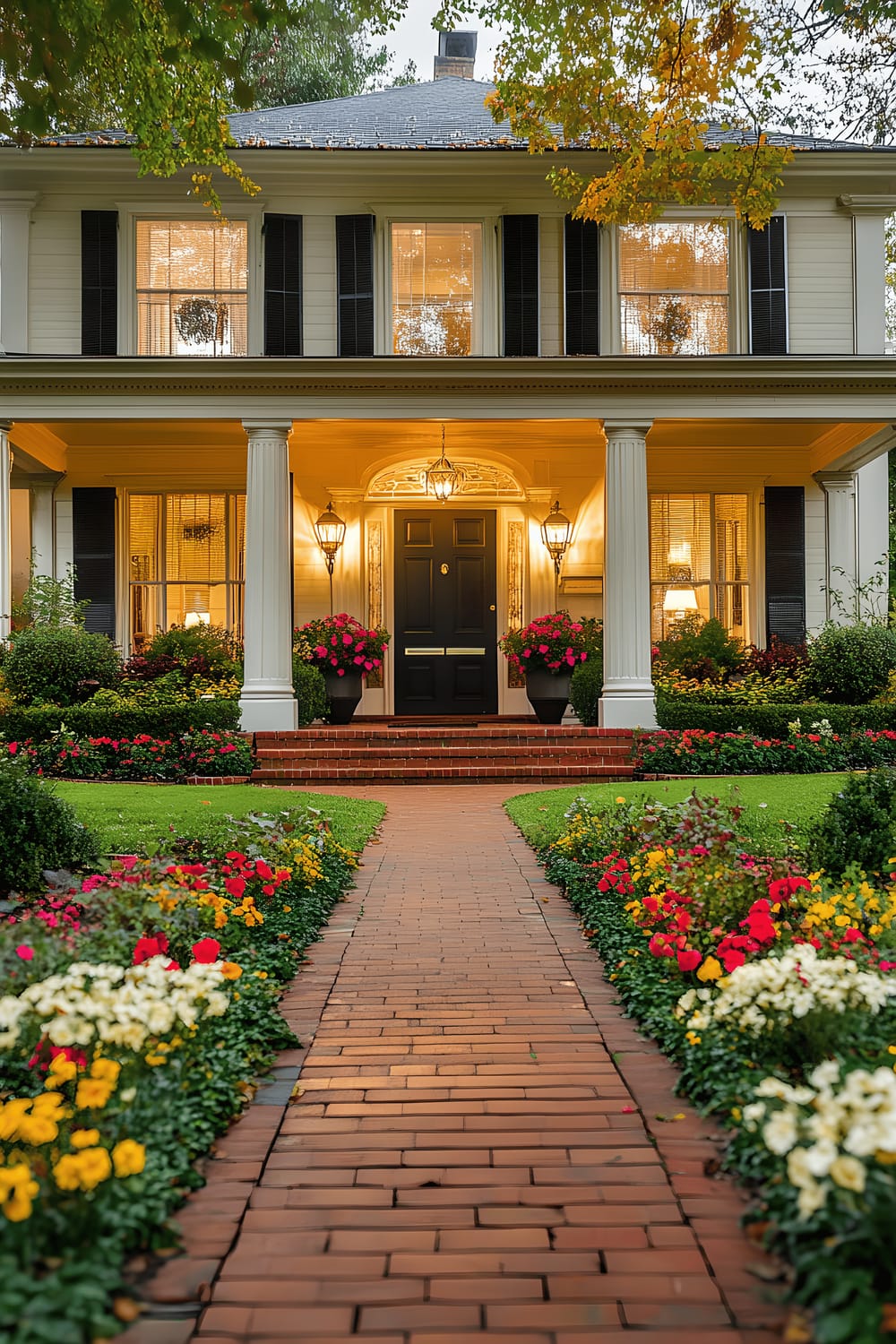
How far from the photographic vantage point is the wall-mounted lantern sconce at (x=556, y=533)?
1417cm

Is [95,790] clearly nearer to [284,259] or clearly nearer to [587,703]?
[587,703]

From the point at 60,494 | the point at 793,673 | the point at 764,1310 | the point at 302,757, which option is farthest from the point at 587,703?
the point at 764,1310

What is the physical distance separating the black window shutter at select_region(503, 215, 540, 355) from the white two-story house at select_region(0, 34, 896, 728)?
0.03 meters

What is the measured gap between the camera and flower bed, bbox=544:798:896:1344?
197 cm

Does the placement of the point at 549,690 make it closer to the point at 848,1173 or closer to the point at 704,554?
the point at 704,554

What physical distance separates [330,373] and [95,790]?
17.9 feet

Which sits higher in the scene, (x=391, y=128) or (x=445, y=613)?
(x=391, y=128)

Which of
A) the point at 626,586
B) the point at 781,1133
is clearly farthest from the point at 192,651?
the point at 781,1133

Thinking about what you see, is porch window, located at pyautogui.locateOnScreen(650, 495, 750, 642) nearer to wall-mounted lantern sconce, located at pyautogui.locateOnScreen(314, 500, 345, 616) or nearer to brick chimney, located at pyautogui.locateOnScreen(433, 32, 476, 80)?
wall-mounted lantern sconce, located at pyautogui.locateOnScreen(314, 500, 345, 616)

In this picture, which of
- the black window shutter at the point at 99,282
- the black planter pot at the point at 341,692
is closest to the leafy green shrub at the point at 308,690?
the black planter pot at the point at 341,692

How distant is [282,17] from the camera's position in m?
5.49

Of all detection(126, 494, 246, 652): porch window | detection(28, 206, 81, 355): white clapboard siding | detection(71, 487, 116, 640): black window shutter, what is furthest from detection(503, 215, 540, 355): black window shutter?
detection(71, 487, 116, 640): black window shutter

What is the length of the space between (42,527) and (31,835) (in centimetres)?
965

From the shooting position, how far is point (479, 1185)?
8.72ft
